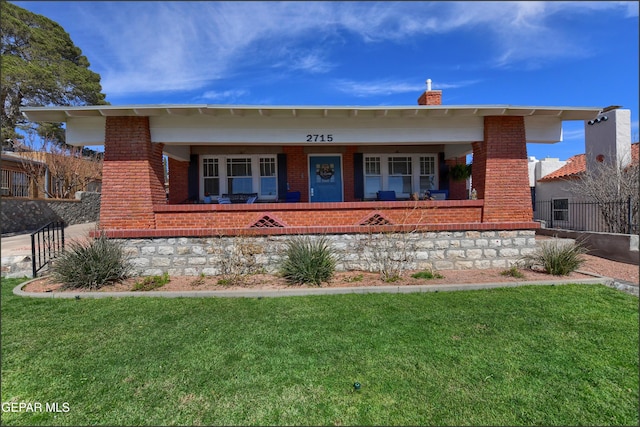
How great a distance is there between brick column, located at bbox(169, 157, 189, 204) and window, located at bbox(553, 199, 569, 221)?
574 inches

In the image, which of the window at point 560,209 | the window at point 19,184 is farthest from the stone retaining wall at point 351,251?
the window at point 19,184

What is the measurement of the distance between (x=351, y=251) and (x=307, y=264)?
1.33 m

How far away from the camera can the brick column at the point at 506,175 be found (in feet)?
24.8

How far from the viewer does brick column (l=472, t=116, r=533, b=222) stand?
7559 millimetres

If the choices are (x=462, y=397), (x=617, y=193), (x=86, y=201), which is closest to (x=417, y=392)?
(x=462, y=397)

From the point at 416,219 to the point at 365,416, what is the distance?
5509 millimetres

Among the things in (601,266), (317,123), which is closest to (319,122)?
(317,123)

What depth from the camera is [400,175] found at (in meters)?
A: 11.0

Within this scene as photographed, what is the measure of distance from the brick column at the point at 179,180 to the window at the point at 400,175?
22.3ft

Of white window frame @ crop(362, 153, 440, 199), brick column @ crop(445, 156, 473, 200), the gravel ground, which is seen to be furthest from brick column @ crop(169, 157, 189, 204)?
the gravel ground

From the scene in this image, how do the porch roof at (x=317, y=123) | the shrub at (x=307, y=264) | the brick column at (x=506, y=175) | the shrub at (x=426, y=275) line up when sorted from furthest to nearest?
the brick column at (x=506, y=175)
the porch roof at (x=317, y=123)
the shrub at (x=426, y=275)
the shrub at (x=307, y=264)

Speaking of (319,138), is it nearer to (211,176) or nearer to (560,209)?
(211,176)

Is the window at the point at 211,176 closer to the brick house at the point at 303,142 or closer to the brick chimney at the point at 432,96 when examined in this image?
the brick house at the point at 303,142

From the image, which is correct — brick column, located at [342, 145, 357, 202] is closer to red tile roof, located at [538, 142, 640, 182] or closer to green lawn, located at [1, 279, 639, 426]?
green lawn, located at [1, 279, 639, 426]
